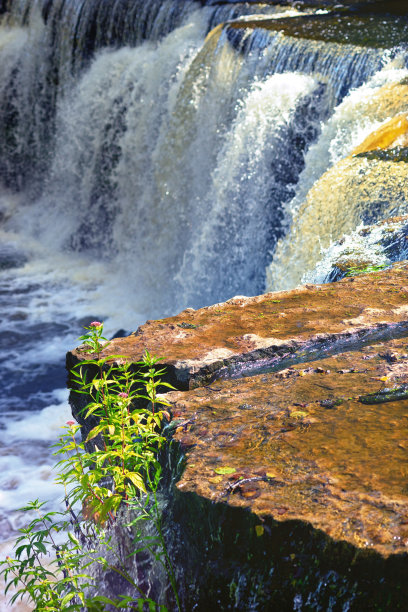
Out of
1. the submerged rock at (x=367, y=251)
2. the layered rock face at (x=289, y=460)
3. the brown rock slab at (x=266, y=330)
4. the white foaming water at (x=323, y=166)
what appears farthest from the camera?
the white foaming water at (x=323, y=166)

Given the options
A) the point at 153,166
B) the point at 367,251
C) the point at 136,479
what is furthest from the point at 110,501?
the point at 153,166

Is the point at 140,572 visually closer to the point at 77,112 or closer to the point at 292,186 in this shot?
the point at 292,186

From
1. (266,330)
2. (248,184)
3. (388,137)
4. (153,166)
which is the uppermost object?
(388,137)

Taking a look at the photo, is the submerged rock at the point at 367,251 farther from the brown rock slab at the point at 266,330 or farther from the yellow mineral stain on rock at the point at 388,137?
the yellow mineral stain on rock at the point at 388,137

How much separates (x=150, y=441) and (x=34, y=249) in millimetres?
7936

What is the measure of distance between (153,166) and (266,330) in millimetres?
5641

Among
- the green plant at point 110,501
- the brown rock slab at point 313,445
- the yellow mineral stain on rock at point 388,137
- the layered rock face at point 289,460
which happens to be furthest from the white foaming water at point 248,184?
the green plant at point 110,501

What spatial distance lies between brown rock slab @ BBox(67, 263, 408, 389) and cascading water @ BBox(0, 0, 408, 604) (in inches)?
65.2

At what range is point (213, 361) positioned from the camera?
2172 millimetres

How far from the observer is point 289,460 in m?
1.56

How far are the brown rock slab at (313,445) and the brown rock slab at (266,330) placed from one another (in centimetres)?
10

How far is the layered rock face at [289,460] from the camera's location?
1.31m

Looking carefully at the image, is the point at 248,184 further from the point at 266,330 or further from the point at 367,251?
the point at 266,330

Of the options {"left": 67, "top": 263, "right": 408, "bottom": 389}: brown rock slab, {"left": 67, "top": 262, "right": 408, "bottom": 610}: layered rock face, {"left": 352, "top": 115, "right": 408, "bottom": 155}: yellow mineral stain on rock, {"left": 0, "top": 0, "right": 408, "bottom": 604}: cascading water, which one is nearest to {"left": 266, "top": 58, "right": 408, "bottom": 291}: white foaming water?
{"left": 0, "top": 0, "right": 408, "bottom": 604}: cascading water
